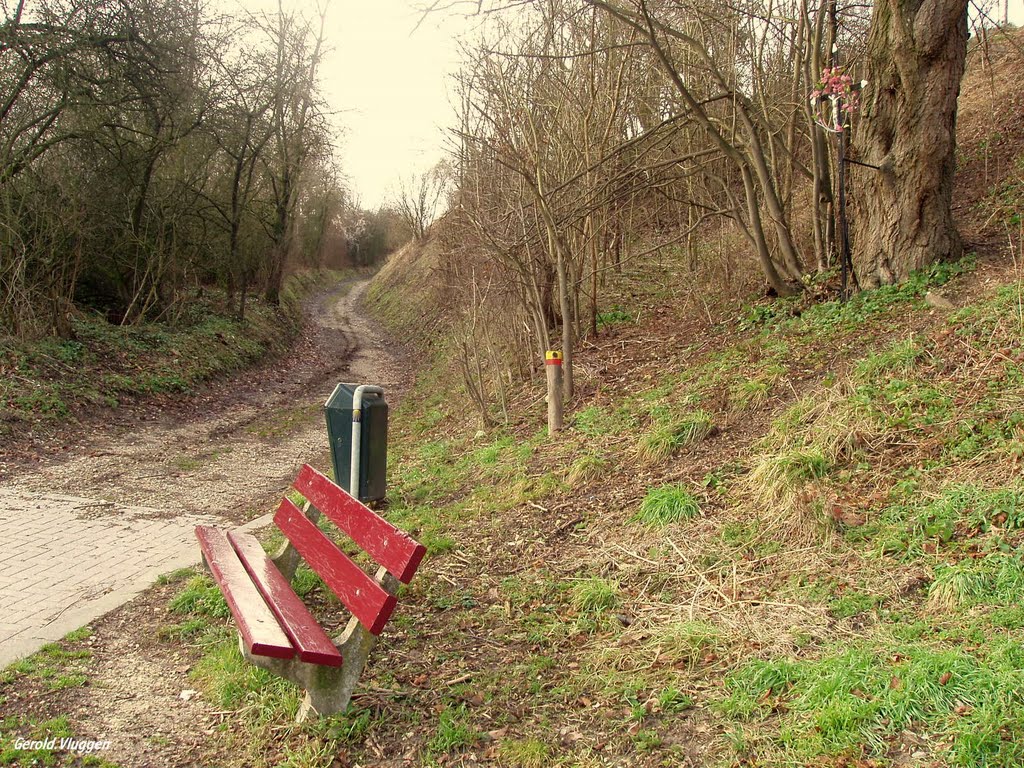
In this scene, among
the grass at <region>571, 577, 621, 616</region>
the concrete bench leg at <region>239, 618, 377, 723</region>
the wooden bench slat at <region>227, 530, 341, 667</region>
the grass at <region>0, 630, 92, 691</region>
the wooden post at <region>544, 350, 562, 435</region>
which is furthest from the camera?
the wooden post at <region>544, 350, 562, 435</region>

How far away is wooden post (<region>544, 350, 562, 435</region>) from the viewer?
7850 millimetres

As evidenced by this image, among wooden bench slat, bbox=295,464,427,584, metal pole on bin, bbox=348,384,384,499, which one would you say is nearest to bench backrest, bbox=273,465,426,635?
wooden bench slat, bbox=295,464,427,584

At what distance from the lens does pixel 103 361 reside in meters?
12.8

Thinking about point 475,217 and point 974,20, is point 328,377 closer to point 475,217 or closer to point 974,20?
point 475,217

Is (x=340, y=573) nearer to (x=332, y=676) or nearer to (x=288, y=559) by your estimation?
(x=332, y=676)

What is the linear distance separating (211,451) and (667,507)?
7.14 m

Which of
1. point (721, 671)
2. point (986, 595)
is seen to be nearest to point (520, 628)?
point (721, 671)

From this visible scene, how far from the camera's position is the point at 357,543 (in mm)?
3586

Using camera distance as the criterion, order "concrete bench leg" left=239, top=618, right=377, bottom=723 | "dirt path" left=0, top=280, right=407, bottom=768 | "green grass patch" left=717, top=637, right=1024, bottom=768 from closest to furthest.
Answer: "green grass patch" left=717, top=637, right=1024, bottom=768 < "concrete bench leg" left=239, top=618, right=377, bottom=723 < "dirt path" left=0, top=280, right=407, bottom=768

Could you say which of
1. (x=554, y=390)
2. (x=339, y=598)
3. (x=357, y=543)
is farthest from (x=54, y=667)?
(x=554, y=390)

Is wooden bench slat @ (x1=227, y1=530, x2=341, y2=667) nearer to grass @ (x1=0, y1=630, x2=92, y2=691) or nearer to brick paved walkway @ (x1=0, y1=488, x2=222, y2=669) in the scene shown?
grass @ (x1=0, y1=630, x2=92, y2=691)

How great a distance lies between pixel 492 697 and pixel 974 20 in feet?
26.1

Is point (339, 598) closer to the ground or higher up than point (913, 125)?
closer to the ground

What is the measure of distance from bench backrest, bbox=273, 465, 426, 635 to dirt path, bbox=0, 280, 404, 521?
301cm
